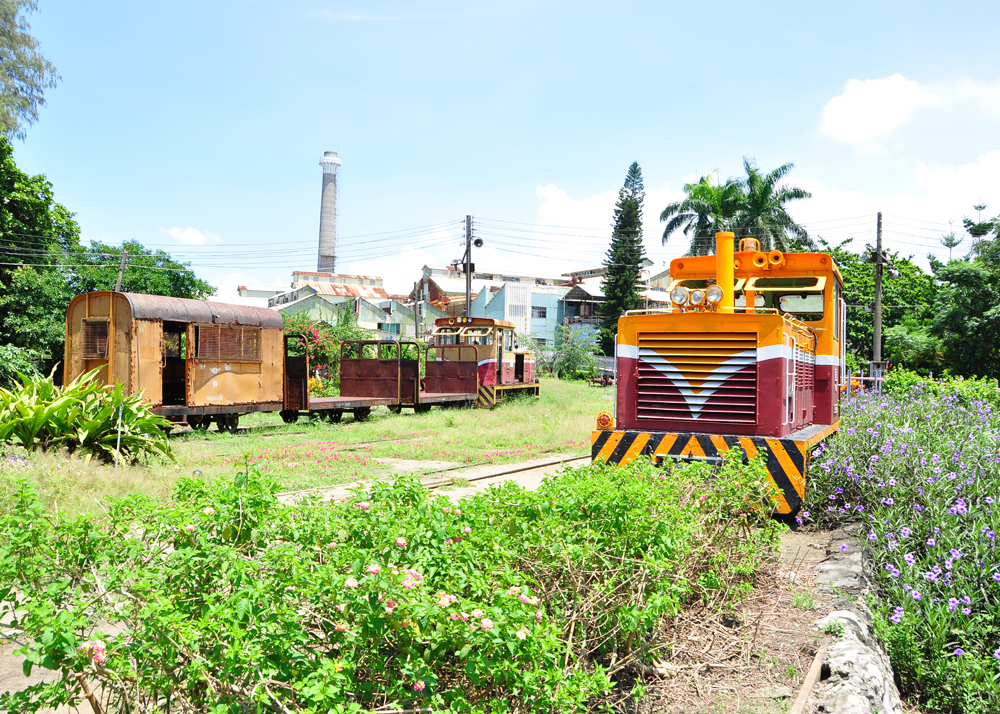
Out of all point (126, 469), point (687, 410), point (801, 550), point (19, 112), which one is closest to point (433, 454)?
point (126, 469)

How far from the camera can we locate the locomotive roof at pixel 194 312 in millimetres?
13750

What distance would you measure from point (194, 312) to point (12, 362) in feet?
29.6

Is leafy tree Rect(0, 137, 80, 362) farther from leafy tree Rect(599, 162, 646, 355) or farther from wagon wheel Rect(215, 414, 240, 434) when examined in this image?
leafy tree Rect(599, 162, 646, 355)

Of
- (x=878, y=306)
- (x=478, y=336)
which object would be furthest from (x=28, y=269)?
(x=878, y=306)

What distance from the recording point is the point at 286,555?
9.02 feet

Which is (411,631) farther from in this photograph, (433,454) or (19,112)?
(19,112)

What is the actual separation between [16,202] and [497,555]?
26678 mm

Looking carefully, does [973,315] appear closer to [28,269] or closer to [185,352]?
[185,352]

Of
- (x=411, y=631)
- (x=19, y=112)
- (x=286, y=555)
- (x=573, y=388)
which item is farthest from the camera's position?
(x=573, y=388)

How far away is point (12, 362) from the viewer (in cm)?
1989

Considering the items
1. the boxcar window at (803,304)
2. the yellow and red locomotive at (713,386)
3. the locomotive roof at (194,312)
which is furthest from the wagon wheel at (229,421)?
the boxcar window at (803,304)

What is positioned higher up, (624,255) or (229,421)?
(624,255)

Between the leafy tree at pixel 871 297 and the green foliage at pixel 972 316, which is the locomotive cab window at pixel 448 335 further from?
the leafy tree at pixel 871 297

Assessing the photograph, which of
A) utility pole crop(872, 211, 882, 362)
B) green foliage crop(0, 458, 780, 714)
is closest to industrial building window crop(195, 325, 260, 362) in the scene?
green foliage crop(0, 458, 780, 714)
